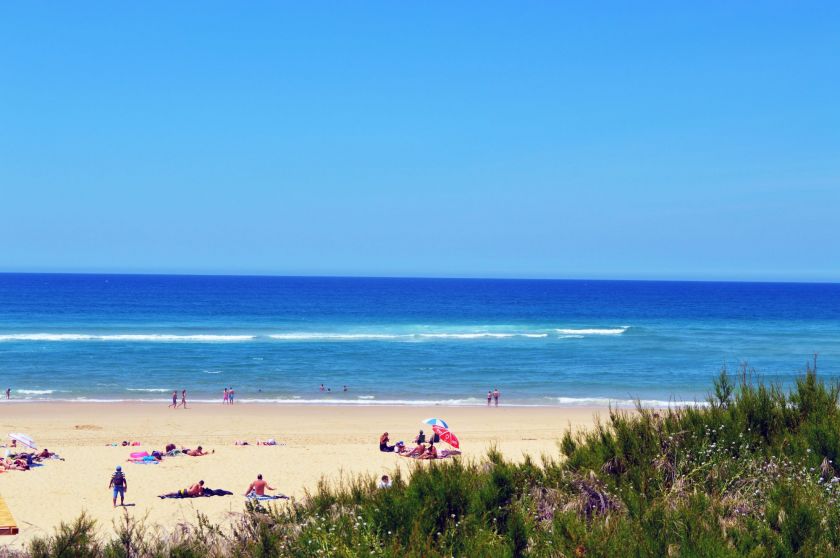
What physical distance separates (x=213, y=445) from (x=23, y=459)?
5357mm

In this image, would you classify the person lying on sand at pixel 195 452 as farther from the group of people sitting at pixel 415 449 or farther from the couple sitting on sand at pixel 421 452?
the couple sitting on sand at pixel 421 452

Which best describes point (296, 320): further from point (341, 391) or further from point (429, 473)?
point (429, 473)

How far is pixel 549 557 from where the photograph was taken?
5816 millimetres

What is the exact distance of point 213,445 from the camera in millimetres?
22594

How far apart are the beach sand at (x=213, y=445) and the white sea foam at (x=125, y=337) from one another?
21.3m

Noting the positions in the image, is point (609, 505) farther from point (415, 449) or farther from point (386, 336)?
point (386, 336)

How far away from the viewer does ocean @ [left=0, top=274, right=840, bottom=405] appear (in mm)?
33844

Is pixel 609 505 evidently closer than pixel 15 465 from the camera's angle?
Yes

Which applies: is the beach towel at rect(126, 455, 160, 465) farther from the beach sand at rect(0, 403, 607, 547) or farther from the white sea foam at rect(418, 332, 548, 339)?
the white sea foam at rect(418, 332, 548, 339)

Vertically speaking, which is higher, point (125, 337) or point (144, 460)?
point (125, 337)

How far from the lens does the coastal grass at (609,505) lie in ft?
18.8

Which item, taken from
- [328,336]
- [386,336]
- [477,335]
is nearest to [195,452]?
[328,336]

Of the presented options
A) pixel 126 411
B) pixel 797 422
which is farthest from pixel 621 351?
pixel 797 422

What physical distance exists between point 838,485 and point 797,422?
2.03 m
